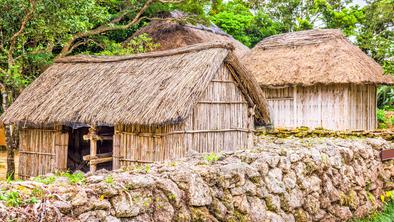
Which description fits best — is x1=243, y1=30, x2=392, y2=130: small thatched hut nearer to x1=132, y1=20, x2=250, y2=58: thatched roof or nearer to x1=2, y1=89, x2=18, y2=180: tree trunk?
x1=132, y1=20, x2=250, y2=58: thatched roof

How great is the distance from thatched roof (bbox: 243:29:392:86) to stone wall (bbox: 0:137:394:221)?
834cm

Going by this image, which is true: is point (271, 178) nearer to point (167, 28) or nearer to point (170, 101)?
point (170, 101)

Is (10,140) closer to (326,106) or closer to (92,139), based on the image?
(92,139)

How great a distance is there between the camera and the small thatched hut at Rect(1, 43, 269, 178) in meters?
10.4

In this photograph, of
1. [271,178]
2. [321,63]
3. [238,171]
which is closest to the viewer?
[238,171]

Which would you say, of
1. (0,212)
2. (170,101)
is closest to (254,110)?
(170,101)

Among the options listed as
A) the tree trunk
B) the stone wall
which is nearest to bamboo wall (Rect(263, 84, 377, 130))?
the stone wall

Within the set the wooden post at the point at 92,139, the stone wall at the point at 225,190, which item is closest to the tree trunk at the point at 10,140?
the wooden post at the point at 92,139

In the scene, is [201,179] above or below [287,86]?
below

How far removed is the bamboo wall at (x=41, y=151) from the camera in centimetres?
1241

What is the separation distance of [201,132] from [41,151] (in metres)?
5.00

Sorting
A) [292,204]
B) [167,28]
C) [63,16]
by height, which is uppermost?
[167,28]

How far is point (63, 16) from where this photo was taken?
1307 centimetres

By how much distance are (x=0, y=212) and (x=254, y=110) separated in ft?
34.2
